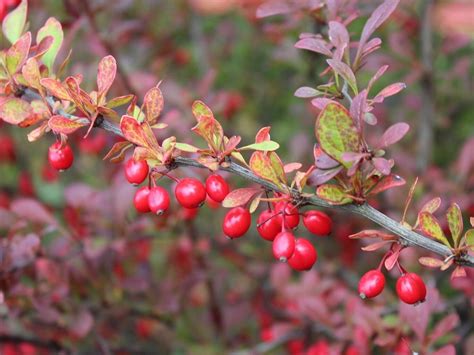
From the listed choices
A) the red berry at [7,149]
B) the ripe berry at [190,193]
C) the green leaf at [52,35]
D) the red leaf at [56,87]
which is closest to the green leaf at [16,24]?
the green leaf at [52,35]

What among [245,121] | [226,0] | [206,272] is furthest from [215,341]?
[226,0]

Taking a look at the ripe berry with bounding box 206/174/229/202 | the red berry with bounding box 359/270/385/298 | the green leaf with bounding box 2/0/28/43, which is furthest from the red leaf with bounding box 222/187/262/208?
the green leaf with bounding box 2/0/28/43

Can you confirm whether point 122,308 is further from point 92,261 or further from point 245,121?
point 245,121

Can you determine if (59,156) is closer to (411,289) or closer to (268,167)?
(268,167)

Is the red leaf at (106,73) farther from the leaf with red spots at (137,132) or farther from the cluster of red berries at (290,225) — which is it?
the cluster of red berries at (290,225)

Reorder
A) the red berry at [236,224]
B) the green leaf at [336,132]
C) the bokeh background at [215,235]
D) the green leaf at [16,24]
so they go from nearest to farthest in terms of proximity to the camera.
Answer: the green leaf at [336,132], the red berry at [236,224], the green leaf at [16,24], the bokeh background at [215,235]
